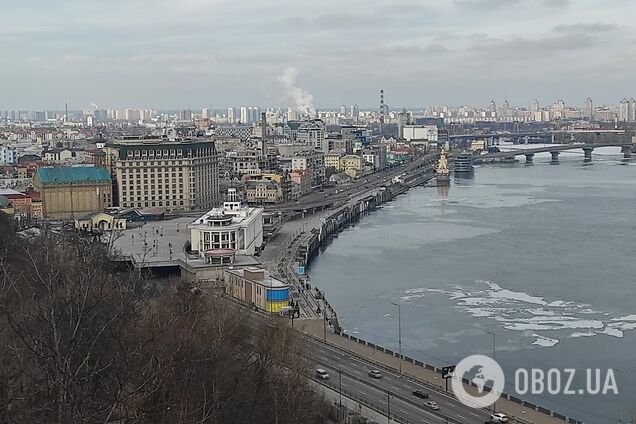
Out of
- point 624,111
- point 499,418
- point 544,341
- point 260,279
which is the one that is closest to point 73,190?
point 260,279

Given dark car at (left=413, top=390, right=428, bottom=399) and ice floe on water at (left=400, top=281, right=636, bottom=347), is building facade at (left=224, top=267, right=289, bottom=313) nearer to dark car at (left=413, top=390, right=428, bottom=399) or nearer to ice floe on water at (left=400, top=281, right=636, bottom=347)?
ice floe on water at (left=400, top=281, right=636, bottom=347)

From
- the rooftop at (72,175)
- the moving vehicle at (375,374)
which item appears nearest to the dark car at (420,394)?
the moving vehicle at (375,374)

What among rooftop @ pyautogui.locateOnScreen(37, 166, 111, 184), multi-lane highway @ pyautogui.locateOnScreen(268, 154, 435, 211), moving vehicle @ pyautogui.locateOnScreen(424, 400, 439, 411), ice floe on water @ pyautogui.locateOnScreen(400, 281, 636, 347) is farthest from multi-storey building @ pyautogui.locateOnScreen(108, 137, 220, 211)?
moving vehicle @ pyautogui.locateOnScreen(424, 400, 439, 411)

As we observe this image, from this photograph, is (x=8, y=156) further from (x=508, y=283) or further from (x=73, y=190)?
(x=508, y=283)

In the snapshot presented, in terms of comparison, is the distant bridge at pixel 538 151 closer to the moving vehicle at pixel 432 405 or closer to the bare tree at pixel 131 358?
the bare tree at pixel 131 358

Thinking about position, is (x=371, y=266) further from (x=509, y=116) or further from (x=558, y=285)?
(x=509, y=116)
